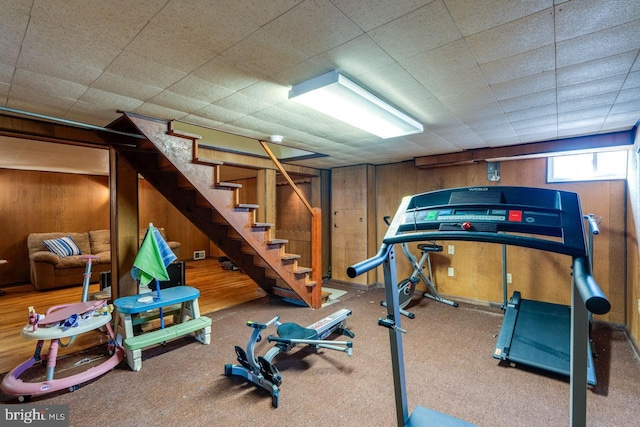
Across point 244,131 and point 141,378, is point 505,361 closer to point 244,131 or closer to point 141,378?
point 141,378

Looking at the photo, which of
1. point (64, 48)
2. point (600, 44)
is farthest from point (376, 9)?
point (64, 48)

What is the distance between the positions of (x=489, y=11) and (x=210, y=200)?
8.48 feet

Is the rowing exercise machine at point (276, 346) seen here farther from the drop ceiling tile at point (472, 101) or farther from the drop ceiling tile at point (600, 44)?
the drop ceiling tile at point (600, 44)

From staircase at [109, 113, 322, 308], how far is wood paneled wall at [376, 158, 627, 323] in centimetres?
203

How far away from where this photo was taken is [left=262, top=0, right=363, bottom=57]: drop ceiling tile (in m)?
1.26

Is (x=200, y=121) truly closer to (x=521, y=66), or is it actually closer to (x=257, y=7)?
(x=257, y=7)

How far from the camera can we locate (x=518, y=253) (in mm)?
3979

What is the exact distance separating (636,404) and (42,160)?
756 centimetres

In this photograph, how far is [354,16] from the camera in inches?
51.2

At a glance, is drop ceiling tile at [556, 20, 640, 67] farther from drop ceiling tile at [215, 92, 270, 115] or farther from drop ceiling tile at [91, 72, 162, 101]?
drop ceiling tile at [91, 72, 162, 101]

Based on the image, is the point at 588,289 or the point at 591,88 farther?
the point at 591,88

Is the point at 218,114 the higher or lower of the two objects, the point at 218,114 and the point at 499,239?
the higher

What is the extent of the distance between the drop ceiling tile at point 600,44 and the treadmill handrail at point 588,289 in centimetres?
116

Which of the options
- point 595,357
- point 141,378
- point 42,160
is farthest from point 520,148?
point 42,160
